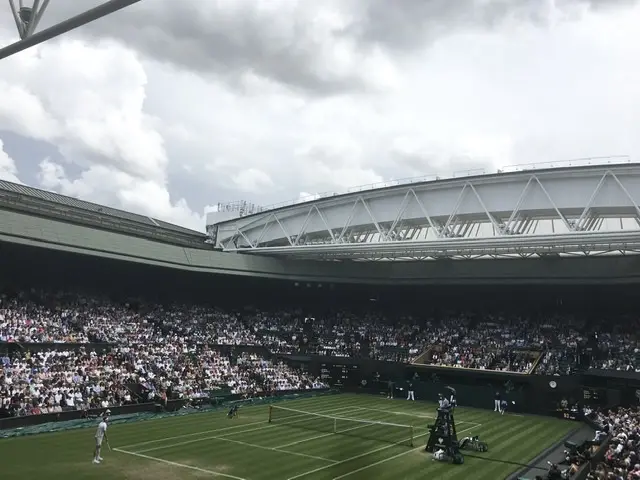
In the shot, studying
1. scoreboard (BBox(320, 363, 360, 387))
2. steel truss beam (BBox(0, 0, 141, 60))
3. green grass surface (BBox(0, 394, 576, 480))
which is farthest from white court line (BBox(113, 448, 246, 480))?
scoreboard (BBox(320, 363, 360, 387))

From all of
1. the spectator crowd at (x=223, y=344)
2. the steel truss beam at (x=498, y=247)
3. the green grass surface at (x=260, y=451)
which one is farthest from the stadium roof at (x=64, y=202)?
the green grass surface at (x=260, y=451)

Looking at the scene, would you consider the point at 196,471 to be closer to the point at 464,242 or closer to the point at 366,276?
the point at 464,242

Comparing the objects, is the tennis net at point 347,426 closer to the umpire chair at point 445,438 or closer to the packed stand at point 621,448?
the umpire chair at point 445,438

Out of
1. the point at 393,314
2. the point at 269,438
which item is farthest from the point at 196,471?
the point at 393,314

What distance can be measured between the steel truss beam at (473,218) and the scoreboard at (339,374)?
33.1 feet

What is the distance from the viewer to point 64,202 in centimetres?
4903

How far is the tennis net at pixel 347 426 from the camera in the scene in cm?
2925

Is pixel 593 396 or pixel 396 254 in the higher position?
pixel 396 254

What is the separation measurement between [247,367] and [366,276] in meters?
14.7

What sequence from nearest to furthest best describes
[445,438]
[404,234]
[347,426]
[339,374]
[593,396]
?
[445,438], [347,426], [593,396], [404,234], [339,374]

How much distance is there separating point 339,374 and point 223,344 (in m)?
11.0

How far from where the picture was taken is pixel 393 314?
59875mm

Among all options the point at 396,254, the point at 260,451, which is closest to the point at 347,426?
the point at 260,451

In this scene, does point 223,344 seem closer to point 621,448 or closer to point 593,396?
point 593,396
